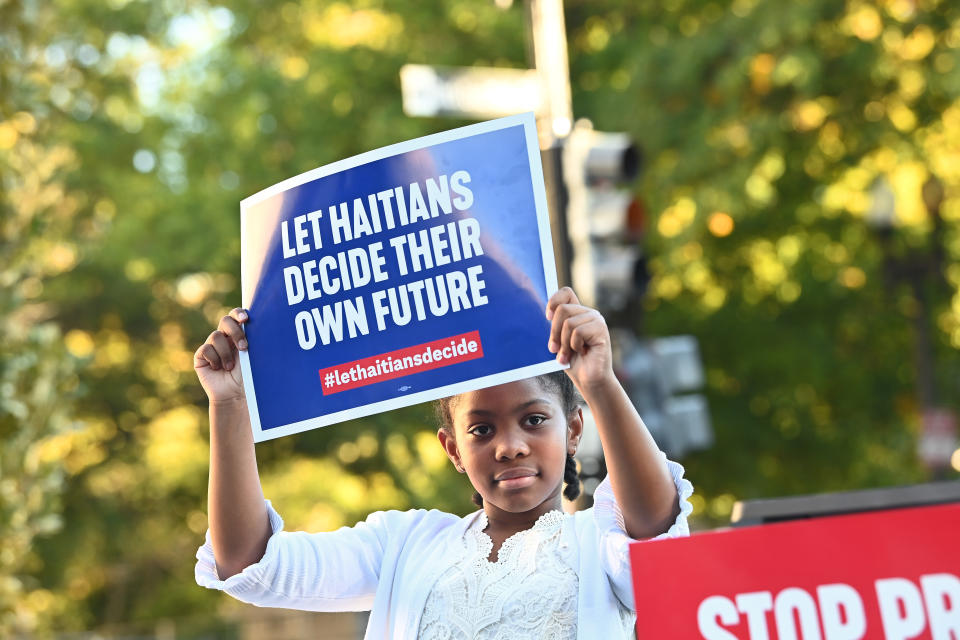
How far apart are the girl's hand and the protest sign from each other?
0.12 meters

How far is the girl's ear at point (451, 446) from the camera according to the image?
2752 mm

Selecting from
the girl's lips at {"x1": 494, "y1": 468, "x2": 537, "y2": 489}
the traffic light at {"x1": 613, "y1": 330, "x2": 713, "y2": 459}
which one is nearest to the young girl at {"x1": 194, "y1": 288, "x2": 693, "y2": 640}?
the girl's lips at {"x1": 494, "y1": 468, "x2": 537, "y2": 489}

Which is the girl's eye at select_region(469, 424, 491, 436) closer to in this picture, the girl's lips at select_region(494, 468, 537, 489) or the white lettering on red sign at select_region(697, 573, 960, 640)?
the girl's lips at select_region(494, 468, 537, 489)

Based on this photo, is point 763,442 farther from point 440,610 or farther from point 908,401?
point 440,610

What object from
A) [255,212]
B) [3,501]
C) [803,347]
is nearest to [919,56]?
[803,347]

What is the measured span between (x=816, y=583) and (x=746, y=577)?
12 centimetres

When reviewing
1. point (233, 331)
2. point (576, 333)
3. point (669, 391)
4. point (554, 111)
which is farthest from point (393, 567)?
point (669, 391)

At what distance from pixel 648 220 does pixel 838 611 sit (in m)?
9.83

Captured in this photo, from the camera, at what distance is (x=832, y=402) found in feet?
48.3

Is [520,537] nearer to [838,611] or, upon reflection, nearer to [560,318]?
[560,318]

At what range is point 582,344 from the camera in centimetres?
244

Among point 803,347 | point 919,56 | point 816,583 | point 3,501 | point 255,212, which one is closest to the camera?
point 816,583

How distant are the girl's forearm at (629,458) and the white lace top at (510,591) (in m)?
0.20

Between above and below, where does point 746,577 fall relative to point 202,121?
below
